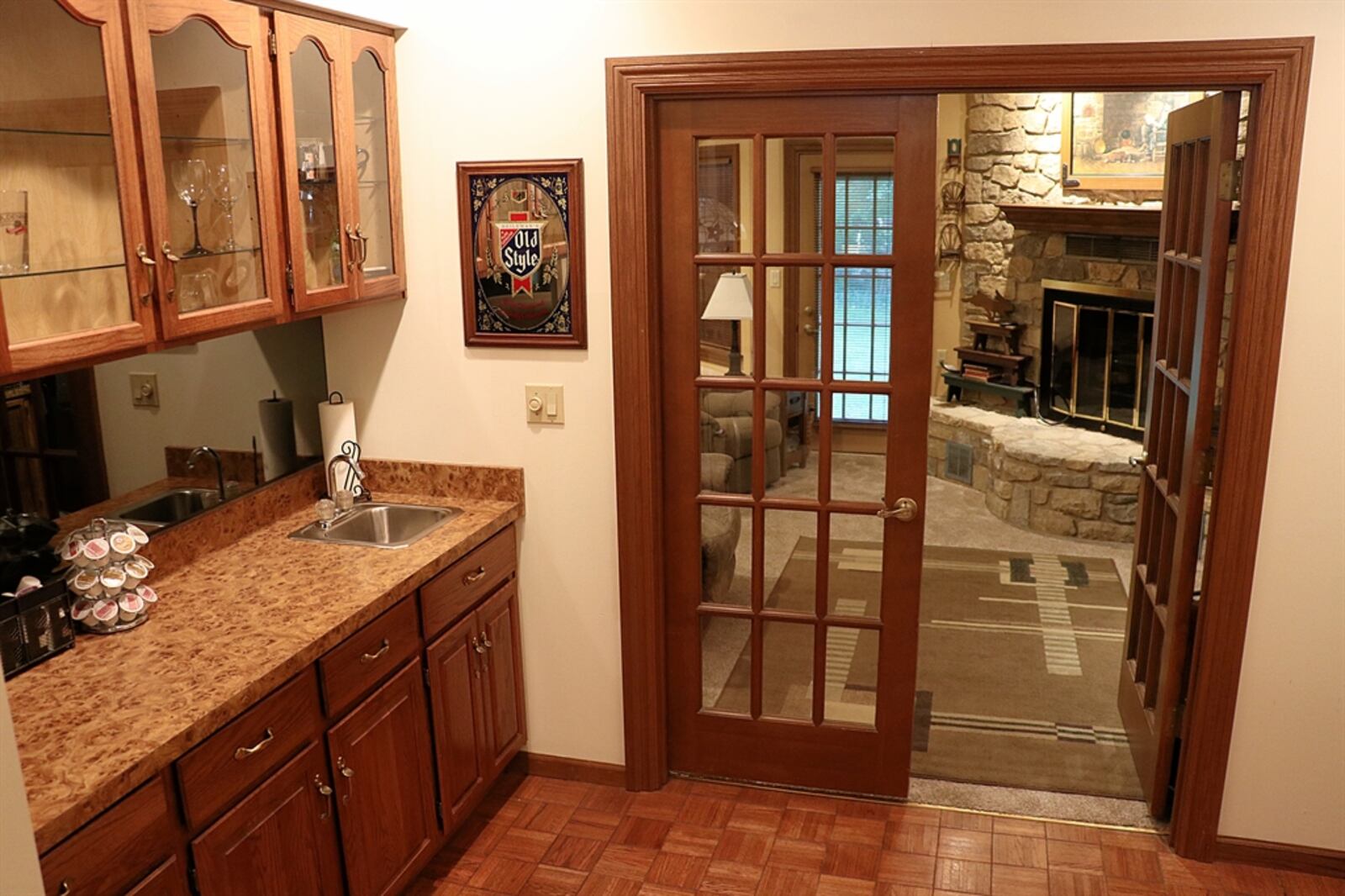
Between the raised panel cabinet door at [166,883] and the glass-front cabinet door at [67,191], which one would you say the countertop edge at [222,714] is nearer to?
the raised panel cabinet door at [166,883]

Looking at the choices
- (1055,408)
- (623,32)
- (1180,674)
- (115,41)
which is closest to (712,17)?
(623,32)

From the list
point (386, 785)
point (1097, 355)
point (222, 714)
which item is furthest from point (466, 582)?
point (1097, 355)

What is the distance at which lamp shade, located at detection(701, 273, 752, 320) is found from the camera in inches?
114

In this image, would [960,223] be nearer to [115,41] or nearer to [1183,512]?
[1183,512]

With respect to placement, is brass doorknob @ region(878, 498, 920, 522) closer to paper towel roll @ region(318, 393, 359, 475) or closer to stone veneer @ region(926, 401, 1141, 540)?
paper towel roll @ region(318, 393, 359, 475)

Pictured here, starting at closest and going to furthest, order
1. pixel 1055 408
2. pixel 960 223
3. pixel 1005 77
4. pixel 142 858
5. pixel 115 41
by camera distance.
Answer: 1. pixel 142 858
2. pixel 115 41
3. pixel 1005 77
4. pixel 1055 408
5. pixel 960 223

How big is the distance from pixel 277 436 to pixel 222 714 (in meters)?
1.21

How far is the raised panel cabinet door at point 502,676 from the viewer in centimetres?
301

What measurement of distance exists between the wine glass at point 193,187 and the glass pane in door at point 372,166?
529 millimetres

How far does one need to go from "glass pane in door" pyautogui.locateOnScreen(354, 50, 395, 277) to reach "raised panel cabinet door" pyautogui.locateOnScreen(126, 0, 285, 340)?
358mm

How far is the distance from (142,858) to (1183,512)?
8.03 feet

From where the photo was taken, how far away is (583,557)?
123 inches

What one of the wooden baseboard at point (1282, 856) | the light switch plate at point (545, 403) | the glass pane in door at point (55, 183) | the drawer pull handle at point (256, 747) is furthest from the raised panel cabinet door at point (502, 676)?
the wooden baseboard at point (1282, 856)

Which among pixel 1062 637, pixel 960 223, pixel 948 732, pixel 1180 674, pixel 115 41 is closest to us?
pixel 115 41
